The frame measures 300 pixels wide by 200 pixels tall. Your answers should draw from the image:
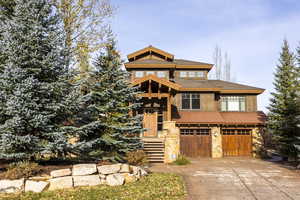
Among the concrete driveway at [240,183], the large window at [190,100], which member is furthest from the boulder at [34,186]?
the large window at [190,100]

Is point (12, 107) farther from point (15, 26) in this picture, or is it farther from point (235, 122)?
point (235, 122)

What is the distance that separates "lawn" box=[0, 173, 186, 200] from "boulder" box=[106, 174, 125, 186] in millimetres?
226

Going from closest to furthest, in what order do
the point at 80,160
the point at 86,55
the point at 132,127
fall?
the point at 80,160 → the point at 132,127 → the point at 86,55

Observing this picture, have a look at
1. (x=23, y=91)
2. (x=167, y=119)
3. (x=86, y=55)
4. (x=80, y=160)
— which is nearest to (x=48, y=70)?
(x=23, y=91)

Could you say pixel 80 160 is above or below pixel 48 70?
below

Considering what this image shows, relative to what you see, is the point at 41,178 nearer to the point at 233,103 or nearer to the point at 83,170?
the point at 83,170

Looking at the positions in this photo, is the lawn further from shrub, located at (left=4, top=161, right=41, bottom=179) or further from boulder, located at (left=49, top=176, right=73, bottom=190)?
shrub, located at (left=4, top=161, right=41, bottom=179)

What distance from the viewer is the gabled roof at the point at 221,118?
1830cm

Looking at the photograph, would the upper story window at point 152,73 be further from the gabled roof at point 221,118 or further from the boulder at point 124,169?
the boulder at point 124,169

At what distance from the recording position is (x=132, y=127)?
39.2 ft

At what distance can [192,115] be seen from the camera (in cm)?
1927

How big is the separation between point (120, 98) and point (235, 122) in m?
10.6

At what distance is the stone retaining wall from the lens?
25.0 feet

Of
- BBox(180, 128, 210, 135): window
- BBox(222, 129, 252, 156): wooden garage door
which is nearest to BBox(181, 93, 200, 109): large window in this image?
BBox(180, 128, 210, 135): window
